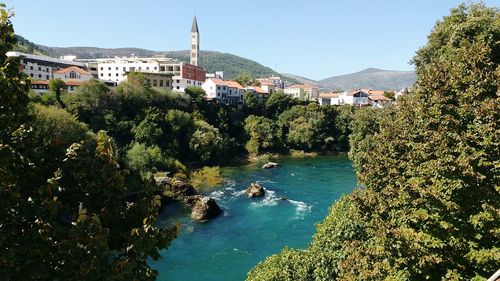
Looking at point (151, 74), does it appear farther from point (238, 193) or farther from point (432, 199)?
point (432, 199)

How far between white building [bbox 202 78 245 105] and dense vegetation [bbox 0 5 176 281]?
86922 mm

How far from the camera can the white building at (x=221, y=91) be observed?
3912 inches

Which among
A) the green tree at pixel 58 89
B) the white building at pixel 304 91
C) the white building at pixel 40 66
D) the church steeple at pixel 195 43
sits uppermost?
the church steeple at pixel 195 43

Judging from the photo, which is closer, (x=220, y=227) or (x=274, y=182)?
(x=220, y=227)

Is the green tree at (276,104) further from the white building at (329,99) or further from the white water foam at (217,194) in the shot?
the white building at (329,99)

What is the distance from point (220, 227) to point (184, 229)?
366 centimetres

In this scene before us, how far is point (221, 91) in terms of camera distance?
101 m

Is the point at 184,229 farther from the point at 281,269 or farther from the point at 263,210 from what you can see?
the point at 281,269

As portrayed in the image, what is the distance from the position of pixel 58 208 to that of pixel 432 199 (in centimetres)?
1202

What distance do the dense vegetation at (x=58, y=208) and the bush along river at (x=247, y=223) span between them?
68.3 ft

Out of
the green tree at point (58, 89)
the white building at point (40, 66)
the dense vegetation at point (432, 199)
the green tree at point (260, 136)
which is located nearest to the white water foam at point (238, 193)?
the green tree at point (260, 136)

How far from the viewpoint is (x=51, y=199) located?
26.4ft

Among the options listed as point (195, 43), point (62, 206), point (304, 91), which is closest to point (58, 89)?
point (62, 206)

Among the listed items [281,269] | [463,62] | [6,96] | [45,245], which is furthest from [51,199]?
[463,62]
